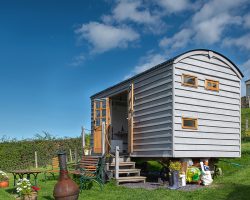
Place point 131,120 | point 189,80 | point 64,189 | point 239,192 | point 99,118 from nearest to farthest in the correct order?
point 64,189 < point 239,192 < point 189,80 < point 131,120 < point 99,118

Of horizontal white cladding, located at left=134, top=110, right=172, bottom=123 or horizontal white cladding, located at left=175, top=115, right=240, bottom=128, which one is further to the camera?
horizontal white cladding, located at left=134, top=110, right=172, bottom=123

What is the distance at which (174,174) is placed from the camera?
34.1 ft

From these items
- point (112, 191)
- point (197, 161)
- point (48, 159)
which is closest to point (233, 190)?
point (197, 161)

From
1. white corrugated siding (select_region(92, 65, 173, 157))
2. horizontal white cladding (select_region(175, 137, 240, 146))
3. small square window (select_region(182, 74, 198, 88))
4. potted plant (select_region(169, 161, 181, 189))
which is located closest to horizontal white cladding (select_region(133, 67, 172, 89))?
white corrugated siding (select_region(92, 65, 173, 157))

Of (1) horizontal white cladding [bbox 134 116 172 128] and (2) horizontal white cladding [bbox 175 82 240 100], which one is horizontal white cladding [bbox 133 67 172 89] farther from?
(1) horizontal white cladding [bbox 134 116 172 128]

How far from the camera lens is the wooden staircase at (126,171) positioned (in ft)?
37.3

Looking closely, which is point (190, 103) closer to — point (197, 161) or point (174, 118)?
point (174, 118)

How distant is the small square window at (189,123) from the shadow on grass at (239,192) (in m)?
2.18

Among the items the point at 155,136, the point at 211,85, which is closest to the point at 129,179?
the point at 155,136

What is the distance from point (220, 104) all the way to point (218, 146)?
57.8 inches

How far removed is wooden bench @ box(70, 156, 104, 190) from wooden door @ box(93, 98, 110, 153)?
612 millimetres

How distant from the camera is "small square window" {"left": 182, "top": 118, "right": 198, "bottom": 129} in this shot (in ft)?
35.6

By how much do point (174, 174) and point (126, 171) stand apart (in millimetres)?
1976

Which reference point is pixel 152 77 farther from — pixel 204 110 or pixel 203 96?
pixel 204 110
